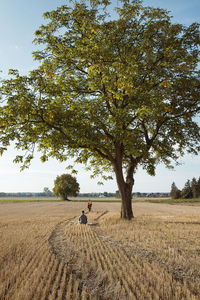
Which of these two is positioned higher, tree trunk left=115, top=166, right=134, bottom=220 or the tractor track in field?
tree trunk left=115, top=166, right=134, bottom=220

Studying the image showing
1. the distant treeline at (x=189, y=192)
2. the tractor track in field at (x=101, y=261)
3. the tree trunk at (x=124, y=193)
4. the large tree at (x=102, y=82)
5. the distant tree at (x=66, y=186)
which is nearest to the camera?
the tractor track in field at (x=101, y=261)

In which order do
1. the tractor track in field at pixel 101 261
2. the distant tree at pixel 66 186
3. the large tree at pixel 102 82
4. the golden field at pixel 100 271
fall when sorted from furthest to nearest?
1. the distant tree at pixel 66 186
2. the large tree at pixel 102 82
3. the tractor track in field at pixel 101 261
4. the golden field at pixel 100 271

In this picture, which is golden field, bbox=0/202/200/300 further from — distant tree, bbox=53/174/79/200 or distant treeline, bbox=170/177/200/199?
distant treeline, bbox=170/177/200/199

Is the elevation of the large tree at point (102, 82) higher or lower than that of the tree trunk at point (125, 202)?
higher

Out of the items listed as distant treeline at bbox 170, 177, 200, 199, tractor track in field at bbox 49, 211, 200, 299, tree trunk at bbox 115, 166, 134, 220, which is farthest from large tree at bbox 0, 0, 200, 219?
distant treeline at bbox 170, 177, 200, 199

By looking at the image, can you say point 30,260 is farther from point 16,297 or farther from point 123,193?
point 123,193

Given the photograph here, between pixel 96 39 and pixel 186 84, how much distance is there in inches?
282

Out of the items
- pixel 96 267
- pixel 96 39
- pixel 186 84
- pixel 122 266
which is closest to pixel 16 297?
pixel 96 267

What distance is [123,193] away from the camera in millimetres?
18141

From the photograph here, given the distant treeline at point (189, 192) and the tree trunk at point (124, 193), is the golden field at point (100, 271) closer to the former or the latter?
the tree trunk at point (124, 193)

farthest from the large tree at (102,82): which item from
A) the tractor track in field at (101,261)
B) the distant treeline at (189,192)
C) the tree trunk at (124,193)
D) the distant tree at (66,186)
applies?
the distant treeline at (189,192)

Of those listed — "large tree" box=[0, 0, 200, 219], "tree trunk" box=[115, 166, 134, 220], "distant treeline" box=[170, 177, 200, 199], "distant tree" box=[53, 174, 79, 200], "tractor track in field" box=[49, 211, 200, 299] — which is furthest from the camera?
"distant treeline" box=[170, 177, 200, 199]

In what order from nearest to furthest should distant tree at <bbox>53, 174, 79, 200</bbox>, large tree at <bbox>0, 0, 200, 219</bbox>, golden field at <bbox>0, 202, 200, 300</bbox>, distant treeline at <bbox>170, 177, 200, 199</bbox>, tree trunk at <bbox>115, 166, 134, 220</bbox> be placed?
golden field at <bbox>0, 202, 200, 300</bbox>, large tree at <bbox>0, 0, 200, 219</bbox>, tree trunk at <bbox>115, 166, 134, 220</bbox>, distant tree at <bbox>53, 174, 79, 200</bbox>, distant treeline at <bbox>170, 177, 200, 199</bbox>

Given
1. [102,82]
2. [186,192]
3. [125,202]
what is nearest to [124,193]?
[125,202]
